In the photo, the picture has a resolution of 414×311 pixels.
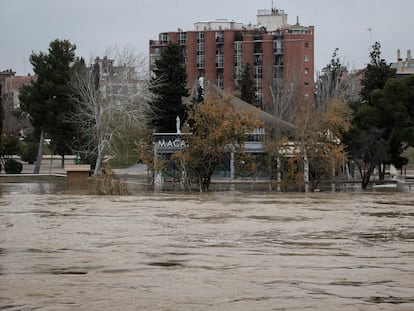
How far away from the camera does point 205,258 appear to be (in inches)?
678

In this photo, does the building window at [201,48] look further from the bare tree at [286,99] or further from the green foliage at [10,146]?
the green foliage at [10,146]

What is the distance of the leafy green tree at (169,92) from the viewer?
197 ft

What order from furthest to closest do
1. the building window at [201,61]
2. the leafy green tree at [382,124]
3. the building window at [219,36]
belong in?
the building window at [201,61] < the building window at [219,36] < the leafy green tree at [382,124]

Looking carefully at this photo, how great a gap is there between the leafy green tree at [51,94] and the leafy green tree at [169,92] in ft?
22.0

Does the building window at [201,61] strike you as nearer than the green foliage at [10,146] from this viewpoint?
No

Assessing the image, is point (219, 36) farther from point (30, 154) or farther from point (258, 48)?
point (30, 154)

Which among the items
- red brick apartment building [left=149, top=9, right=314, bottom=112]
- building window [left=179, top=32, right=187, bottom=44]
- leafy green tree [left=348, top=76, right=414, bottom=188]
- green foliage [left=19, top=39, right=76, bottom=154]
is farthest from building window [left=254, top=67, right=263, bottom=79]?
leafy green tree [left=348, top=76, right=414, bottom=188]

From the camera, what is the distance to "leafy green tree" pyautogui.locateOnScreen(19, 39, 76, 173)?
61.1m

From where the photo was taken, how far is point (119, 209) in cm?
3142

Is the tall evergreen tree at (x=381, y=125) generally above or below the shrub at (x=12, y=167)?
above

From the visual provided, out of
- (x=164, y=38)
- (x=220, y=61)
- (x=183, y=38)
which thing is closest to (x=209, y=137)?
(x=220, y=61)

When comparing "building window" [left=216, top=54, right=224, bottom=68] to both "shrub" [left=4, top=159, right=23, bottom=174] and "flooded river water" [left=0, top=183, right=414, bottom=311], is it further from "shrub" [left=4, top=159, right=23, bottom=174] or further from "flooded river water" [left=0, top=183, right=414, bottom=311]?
"flooded river water" [left=0, top=183, right=414, bottom=311]

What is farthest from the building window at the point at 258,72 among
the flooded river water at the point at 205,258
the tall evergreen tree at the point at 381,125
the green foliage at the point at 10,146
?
the flooded river water at the point at 205,258

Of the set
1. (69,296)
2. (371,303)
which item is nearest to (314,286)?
(371,303)
